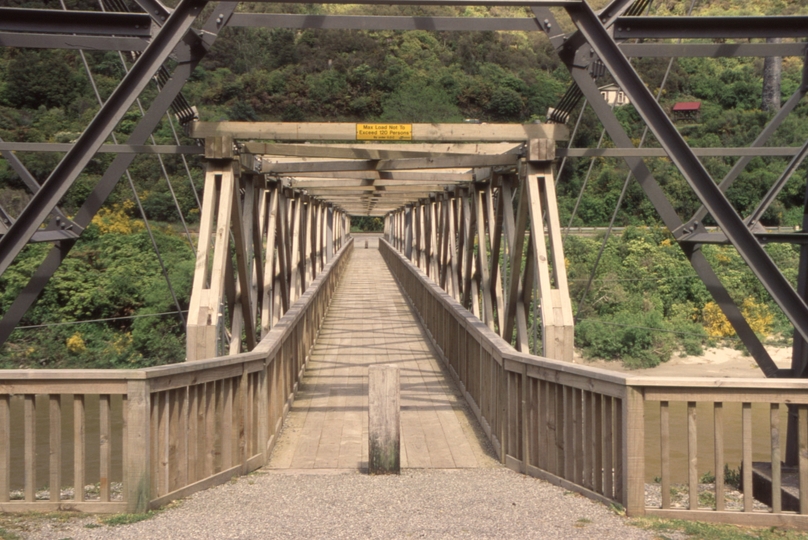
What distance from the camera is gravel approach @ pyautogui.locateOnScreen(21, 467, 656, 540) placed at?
4645 mm

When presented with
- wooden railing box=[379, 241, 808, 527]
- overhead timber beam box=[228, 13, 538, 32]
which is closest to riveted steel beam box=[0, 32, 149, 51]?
overhead timber beam box=[228, 13, 538, 32]

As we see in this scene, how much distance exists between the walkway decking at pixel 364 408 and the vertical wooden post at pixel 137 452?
1.94 metres

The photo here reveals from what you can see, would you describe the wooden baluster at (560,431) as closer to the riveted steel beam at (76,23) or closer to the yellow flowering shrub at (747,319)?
the riveted steel beam at (76,23)

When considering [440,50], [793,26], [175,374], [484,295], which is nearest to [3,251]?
[175,374]

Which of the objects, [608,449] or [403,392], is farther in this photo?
[403,392]

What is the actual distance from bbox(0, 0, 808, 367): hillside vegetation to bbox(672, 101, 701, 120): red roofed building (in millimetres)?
935

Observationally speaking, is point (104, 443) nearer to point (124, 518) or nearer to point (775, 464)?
point (124, 518)

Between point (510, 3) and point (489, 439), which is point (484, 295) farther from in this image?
point (510, 3)

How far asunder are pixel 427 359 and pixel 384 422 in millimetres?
6577

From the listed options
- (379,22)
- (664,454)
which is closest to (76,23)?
(379,22)

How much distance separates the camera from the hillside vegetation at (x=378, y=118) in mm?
27547

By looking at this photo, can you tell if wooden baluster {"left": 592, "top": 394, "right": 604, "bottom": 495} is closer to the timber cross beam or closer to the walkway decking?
the walkway decking

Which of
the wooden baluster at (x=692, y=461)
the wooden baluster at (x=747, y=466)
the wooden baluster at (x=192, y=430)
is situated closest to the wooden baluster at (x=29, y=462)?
the wooden baluster at (x=192, y=430)

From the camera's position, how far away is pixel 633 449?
4914 mm
